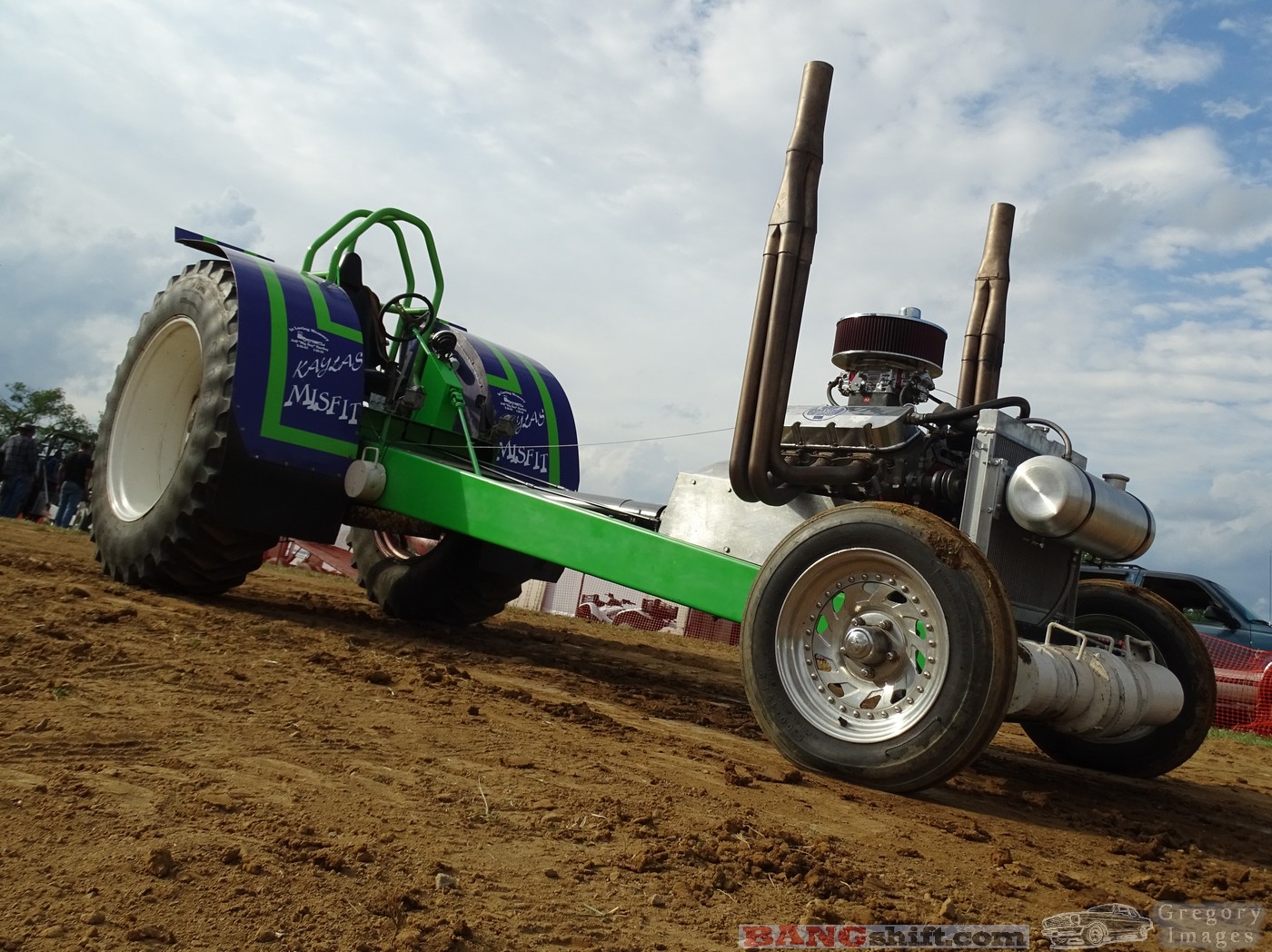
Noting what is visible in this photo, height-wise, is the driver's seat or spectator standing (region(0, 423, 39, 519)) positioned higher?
the driver's seat

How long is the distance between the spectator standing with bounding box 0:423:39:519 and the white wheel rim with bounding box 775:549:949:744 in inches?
534

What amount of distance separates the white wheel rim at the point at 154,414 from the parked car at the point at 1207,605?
8.10m

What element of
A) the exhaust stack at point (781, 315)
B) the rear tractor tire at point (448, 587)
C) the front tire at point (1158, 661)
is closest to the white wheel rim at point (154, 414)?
the rear tractor tire at point (448, 587)

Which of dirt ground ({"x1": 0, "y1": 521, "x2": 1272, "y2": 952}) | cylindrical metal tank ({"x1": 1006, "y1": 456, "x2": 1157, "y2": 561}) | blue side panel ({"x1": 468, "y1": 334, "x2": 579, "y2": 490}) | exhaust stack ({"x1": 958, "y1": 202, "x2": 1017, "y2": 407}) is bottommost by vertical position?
dirt ground ({"x1": 0, "y1": 521, "x2": 1272, "y2": 952})

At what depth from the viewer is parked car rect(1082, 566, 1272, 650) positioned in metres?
11.0

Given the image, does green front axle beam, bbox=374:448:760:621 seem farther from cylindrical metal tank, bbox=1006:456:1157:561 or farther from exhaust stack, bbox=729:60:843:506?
cylindrical metal tank, bbox=1006:456:1157:561

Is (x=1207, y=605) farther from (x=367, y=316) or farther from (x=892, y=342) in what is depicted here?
(x=367, y=316)

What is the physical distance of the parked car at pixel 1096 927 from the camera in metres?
2.64

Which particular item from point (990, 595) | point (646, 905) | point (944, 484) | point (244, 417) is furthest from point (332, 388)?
point (646, 905)

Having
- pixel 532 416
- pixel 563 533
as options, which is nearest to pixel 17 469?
pixel 532 416

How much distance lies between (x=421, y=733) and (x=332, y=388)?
10.4 feet

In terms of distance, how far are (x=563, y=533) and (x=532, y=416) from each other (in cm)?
240

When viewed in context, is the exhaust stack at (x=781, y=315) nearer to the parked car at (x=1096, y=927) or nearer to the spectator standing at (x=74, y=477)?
the parked car at (x=1096, y=927)

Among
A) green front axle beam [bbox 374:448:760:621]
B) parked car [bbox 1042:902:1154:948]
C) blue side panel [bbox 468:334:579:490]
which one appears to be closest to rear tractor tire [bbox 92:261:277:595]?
green front axle beam [bbox 374:448:760:621]
